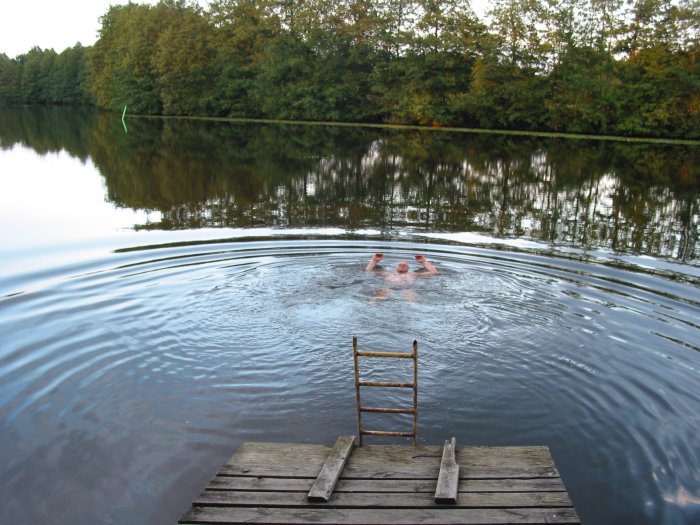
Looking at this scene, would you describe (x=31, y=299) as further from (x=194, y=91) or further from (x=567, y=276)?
(x=194, y=91)

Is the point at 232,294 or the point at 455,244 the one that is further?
the point at 455,244

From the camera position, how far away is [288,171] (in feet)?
103

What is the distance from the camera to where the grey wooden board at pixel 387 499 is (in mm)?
5402

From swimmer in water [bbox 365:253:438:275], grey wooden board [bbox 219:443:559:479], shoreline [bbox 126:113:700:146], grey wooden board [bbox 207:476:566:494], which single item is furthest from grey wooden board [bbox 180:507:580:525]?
shoreline [bbox 126:113:700:146]

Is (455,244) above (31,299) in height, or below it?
above

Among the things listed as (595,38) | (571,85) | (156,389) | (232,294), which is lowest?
(156,389)

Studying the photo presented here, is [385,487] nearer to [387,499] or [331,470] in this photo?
[387,499]

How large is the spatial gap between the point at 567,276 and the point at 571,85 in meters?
52.6

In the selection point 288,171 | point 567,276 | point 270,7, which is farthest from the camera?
point 270,7

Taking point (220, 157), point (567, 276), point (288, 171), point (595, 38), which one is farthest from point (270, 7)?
point (567, 276)

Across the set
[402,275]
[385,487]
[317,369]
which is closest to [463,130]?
[402,275]

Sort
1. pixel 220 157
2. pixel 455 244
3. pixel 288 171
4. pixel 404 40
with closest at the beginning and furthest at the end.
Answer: pixel 455 244 → pixel 288 171 → pixel 220 157 → pixel 404 40

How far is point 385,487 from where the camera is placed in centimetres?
568

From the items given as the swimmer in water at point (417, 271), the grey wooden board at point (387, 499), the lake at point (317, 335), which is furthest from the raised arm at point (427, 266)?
the grey wooden board at point (387, 499)
